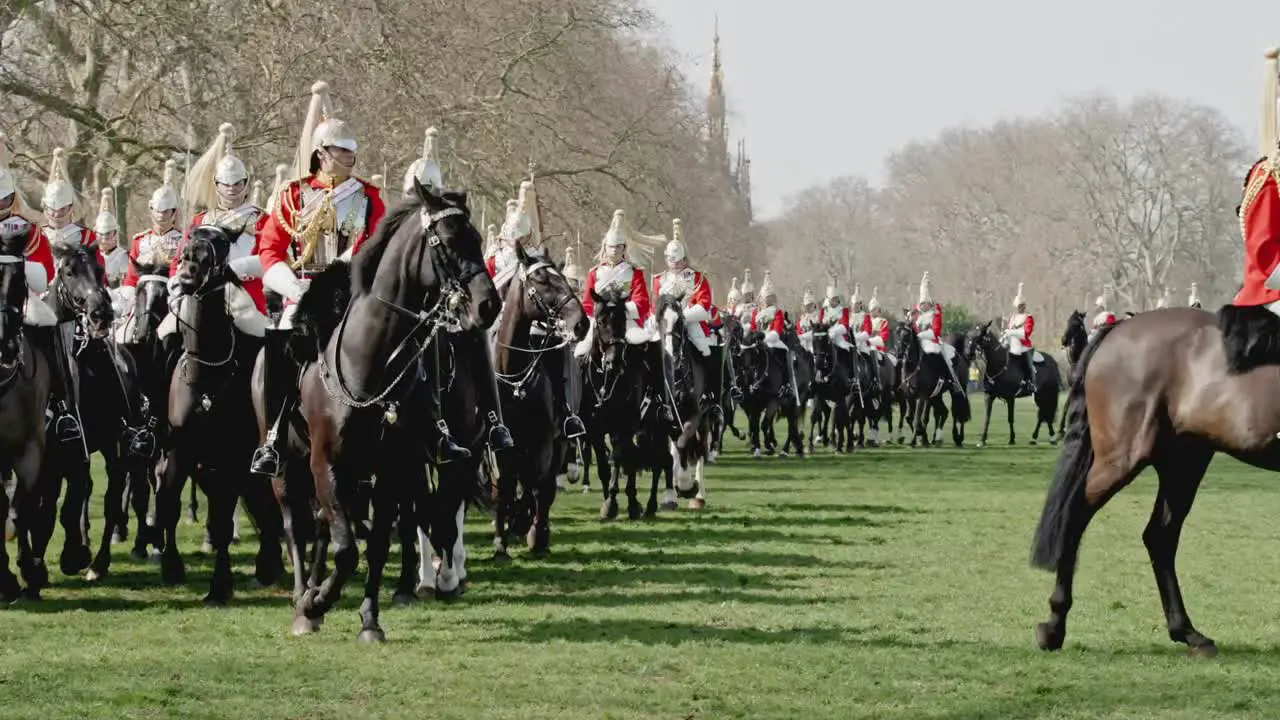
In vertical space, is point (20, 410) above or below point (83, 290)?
below

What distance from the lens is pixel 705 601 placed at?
1155 cm

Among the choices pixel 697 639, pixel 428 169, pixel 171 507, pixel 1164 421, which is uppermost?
pixel 428 169

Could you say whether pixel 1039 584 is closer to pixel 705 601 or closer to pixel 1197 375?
pixel 705 601

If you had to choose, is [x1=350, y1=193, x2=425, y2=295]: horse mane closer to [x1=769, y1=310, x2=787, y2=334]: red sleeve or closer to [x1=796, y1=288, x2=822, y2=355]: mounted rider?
[x1=769, y1=310, x2=787, y2=334]: red sleeve

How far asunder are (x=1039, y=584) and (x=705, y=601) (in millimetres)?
2507

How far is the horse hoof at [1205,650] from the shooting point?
945 cm

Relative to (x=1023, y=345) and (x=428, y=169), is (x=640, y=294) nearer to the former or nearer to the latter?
(x=428, y=169)

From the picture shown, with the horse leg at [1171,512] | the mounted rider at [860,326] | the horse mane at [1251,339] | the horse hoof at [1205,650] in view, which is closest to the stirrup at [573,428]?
the horse leg at [1171,512]

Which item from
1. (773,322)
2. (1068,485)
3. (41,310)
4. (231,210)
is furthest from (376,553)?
(773,322)

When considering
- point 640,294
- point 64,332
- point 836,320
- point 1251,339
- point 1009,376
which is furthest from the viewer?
point 1009,376

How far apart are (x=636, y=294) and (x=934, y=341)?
18.4 m

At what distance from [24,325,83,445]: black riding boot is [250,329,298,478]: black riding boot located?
191cm

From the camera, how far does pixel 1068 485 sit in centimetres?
999

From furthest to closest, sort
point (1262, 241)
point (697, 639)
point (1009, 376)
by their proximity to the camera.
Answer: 1. point (1009, 376)
2. point (697, 639)
3. point (1262, 241)
